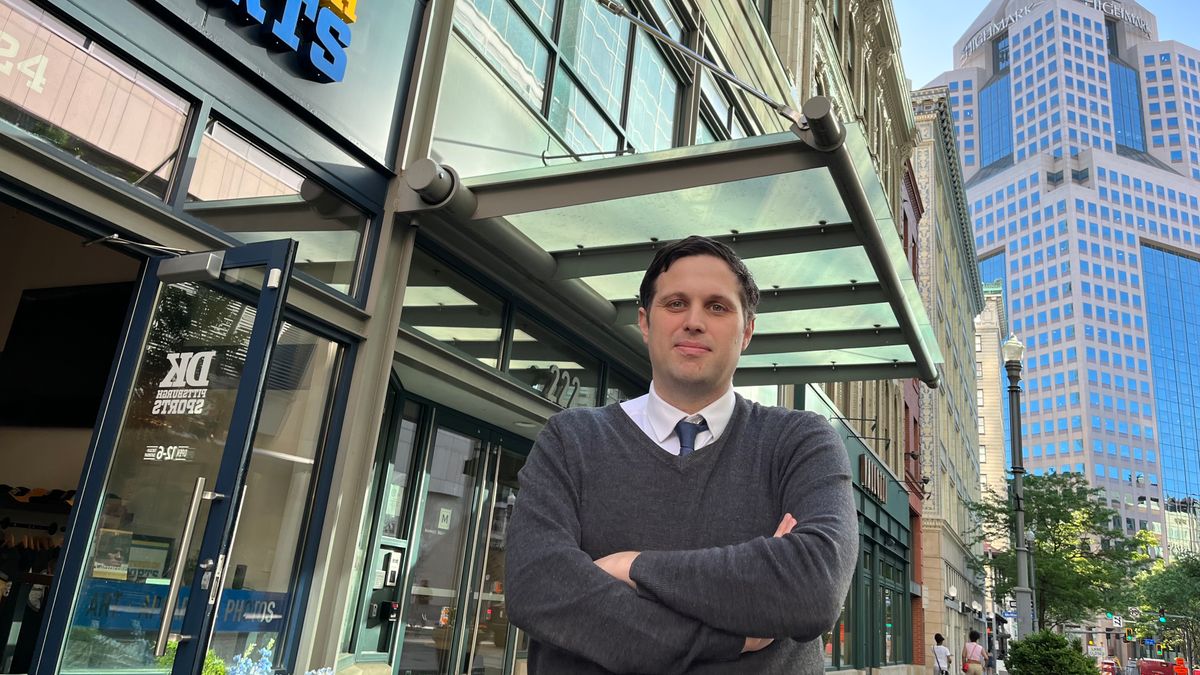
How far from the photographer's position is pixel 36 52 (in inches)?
173

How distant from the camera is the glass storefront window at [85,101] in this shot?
4.29 m

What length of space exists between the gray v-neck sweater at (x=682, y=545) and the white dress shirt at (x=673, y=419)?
0.03m

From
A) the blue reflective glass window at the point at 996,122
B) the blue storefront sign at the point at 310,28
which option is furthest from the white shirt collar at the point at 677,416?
the blue reflective glass window at the point at 996,122

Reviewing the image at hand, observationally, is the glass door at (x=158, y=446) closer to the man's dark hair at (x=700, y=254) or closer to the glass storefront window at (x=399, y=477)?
the man's dark hair at (x=700, y=254)

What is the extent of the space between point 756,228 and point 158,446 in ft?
16.5

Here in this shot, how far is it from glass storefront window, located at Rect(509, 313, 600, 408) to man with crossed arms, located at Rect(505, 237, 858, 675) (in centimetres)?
671

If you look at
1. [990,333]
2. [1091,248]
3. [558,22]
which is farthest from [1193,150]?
[558,22]

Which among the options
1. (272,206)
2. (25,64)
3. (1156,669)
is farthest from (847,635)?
(1156,669)

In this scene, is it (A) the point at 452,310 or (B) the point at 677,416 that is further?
(A) the point at 452,310

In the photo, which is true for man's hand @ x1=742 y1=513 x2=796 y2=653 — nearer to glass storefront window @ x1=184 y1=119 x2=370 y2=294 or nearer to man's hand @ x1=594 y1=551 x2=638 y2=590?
man's hand @ x1=594 y1=551 x2=638 y2=590

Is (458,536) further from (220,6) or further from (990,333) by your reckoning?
(990,333)

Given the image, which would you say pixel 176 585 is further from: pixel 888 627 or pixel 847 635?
pixel 888 627

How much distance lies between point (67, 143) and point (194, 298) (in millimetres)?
1048

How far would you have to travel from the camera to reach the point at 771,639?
5.28 feet
